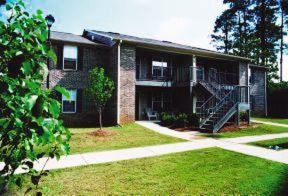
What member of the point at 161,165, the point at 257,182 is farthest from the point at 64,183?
the point at 257,182

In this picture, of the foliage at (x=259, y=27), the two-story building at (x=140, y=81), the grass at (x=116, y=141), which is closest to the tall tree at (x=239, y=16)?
the foliage at (x=259, y=27)

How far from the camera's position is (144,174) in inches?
268

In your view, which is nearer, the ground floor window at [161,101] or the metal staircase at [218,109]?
the metal staircase at [218,109]

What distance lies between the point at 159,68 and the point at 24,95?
2096 cm

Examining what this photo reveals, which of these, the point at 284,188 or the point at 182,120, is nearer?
the point at 284,188

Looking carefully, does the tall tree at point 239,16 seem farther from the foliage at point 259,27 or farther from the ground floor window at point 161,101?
the ground floor window at point 161,101

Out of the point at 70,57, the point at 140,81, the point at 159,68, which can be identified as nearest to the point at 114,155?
the point at 140,81

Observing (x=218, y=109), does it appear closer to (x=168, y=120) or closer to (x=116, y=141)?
(x=168, y=120)

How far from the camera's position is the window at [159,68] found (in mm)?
22219

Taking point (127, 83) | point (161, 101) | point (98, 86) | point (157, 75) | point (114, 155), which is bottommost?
point (114, 155)

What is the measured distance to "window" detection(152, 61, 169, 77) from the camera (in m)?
22.2

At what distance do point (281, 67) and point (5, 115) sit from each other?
165 feet

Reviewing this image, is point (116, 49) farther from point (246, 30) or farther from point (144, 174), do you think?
point (246, 30)

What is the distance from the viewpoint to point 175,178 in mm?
6477
